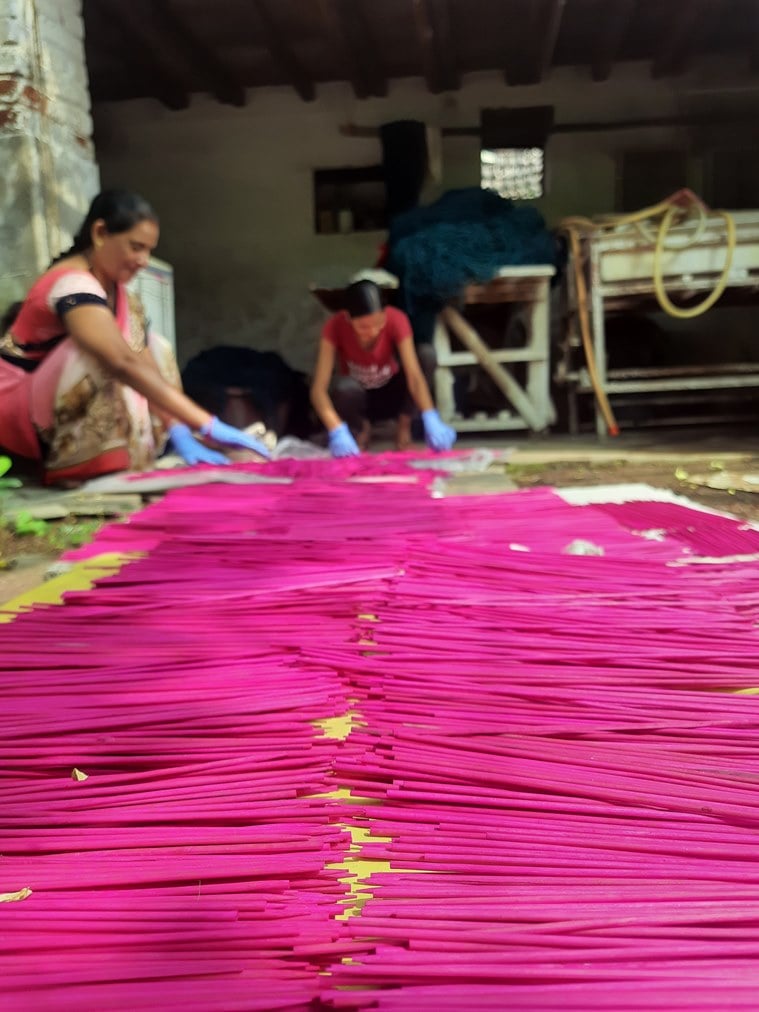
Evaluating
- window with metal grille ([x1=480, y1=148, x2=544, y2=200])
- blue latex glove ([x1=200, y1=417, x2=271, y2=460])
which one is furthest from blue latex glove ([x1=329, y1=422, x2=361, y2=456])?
window with metal grille ([x1=480, y1=148, x2=544, y2=200])

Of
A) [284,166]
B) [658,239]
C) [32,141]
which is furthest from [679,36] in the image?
[32,141]

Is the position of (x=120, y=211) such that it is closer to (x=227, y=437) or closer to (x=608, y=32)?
(x=227, y=437)

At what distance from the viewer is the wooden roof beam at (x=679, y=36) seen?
465cm

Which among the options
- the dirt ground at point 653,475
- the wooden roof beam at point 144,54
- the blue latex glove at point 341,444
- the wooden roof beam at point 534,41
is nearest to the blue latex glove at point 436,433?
the blue latex glove at point 341,444

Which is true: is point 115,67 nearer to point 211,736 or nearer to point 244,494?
point 244,494

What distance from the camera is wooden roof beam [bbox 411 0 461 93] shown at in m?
4.48

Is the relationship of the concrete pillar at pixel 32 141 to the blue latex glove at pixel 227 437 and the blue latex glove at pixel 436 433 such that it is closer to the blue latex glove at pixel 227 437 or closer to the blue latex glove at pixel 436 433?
the blue latex glove at pixel 227 437

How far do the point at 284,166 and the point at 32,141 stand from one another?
319 centimetres

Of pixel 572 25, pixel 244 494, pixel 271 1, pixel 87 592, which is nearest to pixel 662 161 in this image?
pixel 572 25

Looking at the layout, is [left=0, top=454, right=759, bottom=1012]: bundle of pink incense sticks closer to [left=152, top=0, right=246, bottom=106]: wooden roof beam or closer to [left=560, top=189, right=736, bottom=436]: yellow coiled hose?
[left=560, top=189, right=736, bottom=436]: yellow coiled hose

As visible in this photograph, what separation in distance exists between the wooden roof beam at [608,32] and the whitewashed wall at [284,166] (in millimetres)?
222

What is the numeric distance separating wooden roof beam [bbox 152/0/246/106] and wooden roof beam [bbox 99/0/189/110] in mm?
84

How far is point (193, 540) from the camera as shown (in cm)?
168

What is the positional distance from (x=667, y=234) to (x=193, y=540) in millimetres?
3473
